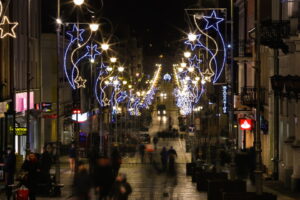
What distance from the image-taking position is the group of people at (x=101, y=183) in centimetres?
→ 2272

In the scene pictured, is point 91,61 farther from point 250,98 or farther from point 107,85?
point 107,85

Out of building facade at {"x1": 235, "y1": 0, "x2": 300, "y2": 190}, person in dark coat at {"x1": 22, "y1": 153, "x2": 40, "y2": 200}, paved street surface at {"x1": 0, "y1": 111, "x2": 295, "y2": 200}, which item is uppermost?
building facade at {"x1": 235, "y1": 0, "x2": 300, "y2": 190}

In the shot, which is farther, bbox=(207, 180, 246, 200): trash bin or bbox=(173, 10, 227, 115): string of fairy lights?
bbox=(173, 10, 227, 115): string of fairy lights

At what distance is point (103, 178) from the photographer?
25.2m

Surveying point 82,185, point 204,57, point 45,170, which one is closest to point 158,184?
point 45,170

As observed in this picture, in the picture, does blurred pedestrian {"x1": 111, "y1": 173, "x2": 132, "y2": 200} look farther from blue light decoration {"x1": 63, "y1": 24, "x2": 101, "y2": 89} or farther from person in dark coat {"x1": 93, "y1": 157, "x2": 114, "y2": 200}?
blue light decoration {"x1": 63, "y1": 24, "x2": 101, "y2": 89}

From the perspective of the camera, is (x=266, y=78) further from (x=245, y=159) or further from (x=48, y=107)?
(x=48, y=107)

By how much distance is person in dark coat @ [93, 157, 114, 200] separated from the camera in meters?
25.2

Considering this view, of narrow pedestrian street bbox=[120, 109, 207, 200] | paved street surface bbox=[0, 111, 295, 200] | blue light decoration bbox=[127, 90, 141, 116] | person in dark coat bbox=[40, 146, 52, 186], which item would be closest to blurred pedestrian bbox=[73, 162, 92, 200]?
paved street surface bbox=[0, 111, 295, 200]

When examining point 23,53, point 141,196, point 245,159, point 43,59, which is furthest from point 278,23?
point 43,59

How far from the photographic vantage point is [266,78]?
46938 mm

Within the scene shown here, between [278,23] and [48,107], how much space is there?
75.0 feet

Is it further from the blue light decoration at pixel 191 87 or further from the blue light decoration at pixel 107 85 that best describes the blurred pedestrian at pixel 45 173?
the blue light decoration at pixel 191 87

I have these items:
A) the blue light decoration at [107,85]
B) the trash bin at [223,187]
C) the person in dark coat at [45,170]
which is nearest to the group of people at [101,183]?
the trash bin at [223,187]
